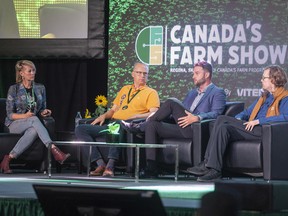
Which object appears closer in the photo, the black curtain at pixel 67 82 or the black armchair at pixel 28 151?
the black armchair at pixel 28 151

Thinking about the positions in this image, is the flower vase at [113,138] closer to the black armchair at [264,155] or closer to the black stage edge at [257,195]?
the black armchair at [264,155]

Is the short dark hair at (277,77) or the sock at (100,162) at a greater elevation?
the short dark hair at (277,77)

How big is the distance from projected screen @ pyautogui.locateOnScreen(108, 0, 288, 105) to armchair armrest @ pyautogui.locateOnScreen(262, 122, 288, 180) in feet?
5.50

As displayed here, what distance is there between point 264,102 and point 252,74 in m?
1.41

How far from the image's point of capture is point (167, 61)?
7453 mm

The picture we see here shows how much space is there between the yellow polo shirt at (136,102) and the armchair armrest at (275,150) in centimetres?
126

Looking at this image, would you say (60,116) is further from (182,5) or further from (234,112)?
(234,112)

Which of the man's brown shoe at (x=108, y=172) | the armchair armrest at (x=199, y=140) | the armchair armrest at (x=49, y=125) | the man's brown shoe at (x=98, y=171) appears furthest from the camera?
the armchair armrest at (x=49, y=125)

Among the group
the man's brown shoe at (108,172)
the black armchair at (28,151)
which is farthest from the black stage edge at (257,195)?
the black armchair at (28,151)

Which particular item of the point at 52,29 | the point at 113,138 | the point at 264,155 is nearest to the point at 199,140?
the point at 264,155

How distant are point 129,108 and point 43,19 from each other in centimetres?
192

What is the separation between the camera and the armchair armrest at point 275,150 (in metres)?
5.41

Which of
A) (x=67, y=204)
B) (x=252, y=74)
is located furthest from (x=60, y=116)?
(x=67, y=204)

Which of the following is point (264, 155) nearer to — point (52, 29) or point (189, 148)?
point (189, 148)
